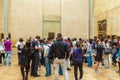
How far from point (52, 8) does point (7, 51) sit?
9265 mm

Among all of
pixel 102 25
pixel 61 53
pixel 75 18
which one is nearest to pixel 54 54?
pixel 61 53

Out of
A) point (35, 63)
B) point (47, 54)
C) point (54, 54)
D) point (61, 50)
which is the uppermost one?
point (61, 50)

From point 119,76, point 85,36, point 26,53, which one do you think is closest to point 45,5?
point 85,36

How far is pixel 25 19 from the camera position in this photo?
2627 centimetres

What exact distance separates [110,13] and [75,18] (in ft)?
33.3

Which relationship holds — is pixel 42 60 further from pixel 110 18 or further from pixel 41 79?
pixel 110 18

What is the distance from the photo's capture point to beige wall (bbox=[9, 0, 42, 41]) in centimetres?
2619

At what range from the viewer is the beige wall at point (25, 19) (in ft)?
85.9

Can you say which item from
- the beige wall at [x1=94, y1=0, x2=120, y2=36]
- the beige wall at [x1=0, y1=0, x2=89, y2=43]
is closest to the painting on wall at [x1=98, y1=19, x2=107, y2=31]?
the beige wall at [x1=94, y1=0, x2=120, y2=36]

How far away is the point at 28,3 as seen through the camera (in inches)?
1038

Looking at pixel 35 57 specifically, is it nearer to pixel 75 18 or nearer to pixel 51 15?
pixel 51 15

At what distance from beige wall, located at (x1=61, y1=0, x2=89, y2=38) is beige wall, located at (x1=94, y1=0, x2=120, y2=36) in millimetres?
6540

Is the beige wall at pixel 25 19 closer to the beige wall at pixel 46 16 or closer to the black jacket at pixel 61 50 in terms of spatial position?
the beige wall at pixel 46 16

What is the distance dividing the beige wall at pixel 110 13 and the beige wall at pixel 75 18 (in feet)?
21.5
